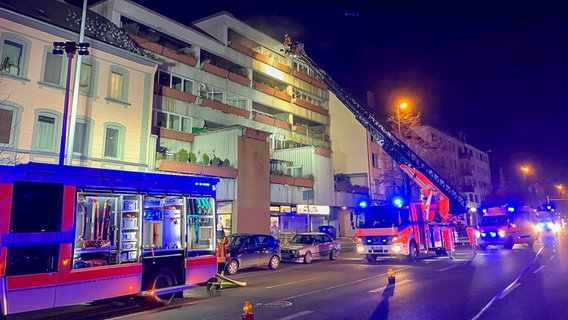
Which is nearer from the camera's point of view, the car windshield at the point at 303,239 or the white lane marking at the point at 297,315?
the white lane marking at the point at 297,315

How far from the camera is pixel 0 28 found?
1784cm

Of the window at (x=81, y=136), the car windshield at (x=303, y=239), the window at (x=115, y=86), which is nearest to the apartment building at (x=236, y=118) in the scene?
the window at (x=115, y=86)

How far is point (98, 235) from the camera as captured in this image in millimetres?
8688

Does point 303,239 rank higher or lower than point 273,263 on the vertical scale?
higher

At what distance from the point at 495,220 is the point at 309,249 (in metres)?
14.1

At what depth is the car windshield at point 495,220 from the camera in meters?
25.7

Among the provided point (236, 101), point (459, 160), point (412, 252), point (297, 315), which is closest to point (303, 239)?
point (412, 252)

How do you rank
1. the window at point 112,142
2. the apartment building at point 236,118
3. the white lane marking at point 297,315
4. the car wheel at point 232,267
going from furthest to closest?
the apartment building at point 236,118 → the window at point 112,142 → the car wheel at point 232,267 → the white lane marking at point 297,315

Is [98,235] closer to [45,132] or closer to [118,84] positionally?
[45,132]

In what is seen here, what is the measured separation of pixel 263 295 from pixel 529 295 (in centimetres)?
669

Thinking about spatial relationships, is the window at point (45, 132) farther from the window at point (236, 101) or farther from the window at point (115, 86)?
the window at point (236, 101)

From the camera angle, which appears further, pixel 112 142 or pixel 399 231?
pixel 112 142

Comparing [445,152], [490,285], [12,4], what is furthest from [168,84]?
[445,152]

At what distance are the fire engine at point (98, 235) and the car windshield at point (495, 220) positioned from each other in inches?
867
